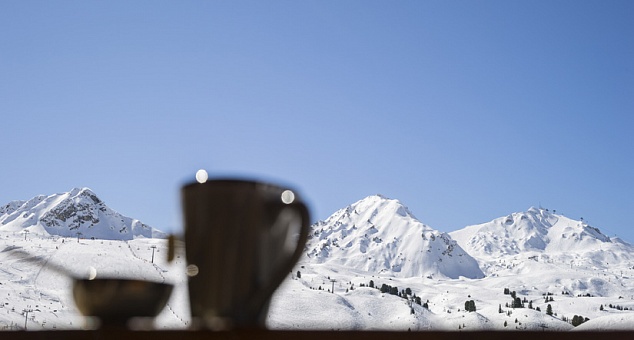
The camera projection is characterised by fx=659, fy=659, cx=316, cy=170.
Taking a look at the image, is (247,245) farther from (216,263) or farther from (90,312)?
(90,312)

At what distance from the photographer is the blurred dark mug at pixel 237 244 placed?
2.62ft

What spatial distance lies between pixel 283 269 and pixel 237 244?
0.07 metres

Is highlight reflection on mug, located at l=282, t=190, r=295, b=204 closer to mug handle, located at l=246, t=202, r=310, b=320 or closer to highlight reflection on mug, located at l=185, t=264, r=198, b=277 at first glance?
mug handle, located at l=246, t=202, r=310, b=320

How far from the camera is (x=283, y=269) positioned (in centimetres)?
82

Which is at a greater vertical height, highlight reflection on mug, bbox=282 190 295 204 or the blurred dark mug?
highlight reflection on mug, bbox=282 190 295 204

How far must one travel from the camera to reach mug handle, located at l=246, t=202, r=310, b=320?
81 cm

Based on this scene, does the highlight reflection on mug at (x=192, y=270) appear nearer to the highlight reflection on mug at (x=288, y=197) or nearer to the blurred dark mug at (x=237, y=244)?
the blurred dark mug at (x=237, y=244)

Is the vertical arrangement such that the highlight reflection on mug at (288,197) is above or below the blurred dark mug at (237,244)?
above

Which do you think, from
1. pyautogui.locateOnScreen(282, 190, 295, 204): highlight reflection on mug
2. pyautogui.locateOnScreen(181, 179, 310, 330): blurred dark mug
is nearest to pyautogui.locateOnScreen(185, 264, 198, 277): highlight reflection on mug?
pyautogui.locateOnScreen(181, 179, 310, 330): blurred dark mug

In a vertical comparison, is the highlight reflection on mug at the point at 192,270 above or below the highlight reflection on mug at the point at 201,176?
below

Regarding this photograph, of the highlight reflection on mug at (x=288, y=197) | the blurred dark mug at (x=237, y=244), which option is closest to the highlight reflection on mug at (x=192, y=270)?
the blurred dark mug at (x=237, y=244)

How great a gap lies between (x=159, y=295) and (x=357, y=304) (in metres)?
131
